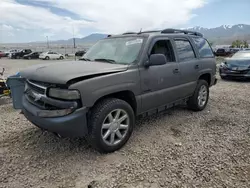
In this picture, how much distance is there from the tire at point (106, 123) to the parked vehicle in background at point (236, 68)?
25.7ft

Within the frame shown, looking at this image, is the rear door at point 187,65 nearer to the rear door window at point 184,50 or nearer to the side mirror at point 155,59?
the rear door window at point 184,50

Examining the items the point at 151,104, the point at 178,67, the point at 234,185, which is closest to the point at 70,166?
the point at 151,104

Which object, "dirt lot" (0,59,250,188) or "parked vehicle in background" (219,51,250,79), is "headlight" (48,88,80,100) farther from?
"parked vehicle in background" (219,51,250,79)

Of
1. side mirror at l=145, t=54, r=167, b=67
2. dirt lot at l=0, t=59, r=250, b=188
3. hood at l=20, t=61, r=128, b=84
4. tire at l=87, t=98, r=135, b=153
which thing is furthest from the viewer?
side mirror at l=145, t=54, r=167, b=67

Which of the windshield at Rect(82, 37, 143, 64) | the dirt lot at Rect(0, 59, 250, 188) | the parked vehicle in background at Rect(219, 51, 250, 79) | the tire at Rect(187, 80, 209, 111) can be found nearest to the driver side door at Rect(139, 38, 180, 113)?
the windshield at Rect(82, 37, 143, 64)

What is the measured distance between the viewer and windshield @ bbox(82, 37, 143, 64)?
3629mm

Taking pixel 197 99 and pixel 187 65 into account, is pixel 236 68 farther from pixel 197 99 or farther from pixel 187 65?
pixel 187 65

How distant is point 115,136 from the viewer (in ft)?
10.8

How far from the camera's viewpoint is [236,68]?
31.1 feet

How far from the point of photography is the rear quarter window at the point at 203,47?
5079mm

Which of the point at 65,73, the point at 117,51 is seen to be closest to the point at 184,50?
the point at 117,51

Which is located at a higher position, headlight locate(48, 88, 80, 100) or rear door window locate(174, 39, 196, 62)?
rear door window locate(174, 39, 196, 62)

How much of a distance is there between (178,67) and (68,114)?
2487 mm

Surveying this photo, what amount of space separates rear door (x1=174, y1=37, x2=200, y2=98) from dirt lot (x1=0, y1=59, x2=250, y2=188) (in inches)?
28.9
